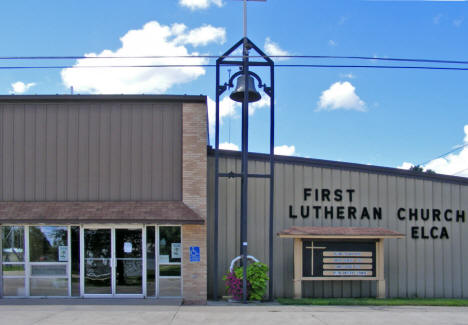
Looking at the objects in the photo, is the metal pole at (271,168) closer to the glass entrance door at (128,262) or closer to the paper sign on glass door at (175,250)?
the paper sign on glass door at (175,250)

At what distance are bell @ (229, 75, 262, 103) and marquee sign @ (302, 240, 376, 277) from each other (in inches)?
181

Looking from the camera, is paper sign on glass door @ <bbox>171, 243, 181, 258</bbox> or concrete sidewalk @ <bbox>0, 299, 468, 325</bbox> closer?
concrete sidewalk @ <bbox>0, 299, 468, 325</bbox>

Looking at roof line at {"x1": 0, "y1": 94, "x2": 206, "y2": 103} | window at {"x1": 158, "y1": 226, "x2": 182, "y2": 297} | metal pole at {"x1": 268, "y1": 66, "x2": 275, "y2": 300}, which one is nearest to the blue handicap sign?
window at {"x1": 158, "y1": 226, "x2": 182, "y2": 297}

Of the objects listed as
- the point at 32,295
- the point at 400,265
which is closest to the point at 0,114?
the point at 32,295

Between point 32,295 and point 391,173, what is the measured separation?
1182 centimetres

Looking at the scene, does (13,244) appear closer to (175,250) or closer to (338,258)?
(175,250)

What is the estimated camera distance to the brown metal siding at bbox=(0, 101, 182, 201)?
13258 millimetres

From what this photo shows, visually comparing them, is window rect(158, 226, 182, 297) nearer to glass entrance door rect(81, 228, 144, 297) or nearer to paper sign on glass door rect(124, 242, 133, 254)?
glass entrance door rect(81, 228, 144, 297)

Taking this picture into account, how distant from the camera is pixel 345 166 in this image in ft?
49.2

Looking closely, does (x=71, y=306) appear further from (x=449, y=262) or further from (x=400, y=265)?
(x=449, y=262)

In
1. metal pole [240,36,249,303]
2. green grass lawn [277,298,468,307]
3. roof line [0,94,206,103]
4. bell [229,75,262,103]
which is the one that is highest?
bell [229,75,262,103]

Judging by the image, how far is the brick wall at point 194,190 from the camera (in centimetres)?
1289

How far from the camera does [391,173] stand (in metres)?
15.1

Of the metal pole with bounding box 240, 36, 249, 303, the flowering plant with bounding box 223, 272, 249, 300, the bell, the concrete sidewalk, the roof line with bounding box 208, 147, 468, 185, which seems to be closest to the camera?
the concrete sidewalk
